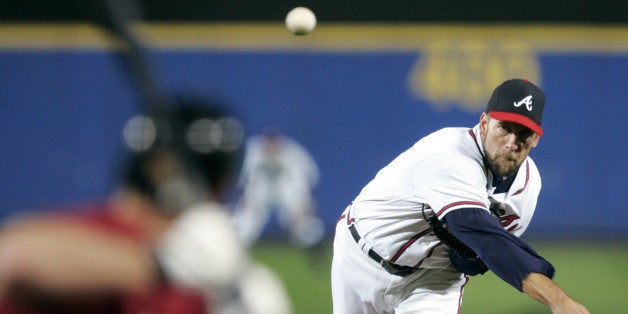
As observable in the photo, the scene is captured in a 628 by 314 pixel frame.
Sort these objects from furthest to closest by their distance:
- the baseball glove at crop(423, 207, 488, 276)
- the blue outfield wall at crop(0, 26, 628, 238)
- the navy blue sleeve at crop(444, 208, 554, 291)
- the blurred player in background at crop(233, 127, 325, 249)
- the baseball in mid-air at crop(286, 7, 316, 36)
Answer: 1. the blue outfield wall at crop(0, 26, 628, 238)
2. the blurred player in background at crop(233, 127, 325, 249)
3. the baseball in mid-air at crop(286, 7, 316, 36)
4. the baseball glove at crop(423, 207, 488, 276)
5. the navy blue sleeve at crop(444, 208, 554, 291)

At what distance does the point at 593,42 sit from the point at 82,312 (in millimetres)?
9802

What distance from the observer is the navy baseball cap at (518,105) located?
3.63 m

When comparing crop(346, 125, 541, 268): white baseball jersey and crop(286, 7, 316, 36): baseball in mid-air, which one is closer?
crop(346, 125, 541, 268): white baseball jersey

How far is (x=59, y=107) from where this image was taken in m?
11.0

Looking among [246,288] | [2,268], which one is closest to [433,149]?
[246,288]

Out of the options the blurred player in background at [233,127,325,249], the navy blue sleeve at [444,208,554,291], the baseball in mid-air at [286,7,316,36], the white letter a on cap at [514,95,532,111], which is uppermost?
the white letter a on cap at [514,95,532,111]

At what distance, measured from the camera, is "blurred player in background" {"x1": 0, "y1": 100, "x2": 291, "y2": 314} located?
5.37 feet

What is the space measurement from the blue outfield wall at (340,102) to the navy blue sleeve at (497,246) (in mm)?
7243

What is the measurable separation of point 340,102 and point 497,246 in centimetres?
765

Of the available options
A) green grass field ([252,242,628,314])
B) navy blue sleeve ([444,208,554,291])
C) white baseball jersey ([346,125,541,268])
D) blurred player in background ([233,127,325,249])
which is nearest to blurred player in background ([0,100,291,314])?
navy blue sleeve ([444,208,554,291])

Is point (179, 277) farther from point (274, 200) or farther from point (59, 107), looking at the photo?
point (59, 107)

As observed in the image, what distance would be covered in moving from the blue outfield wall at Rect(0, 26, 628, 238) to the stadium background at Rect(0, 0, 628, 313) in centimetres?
1

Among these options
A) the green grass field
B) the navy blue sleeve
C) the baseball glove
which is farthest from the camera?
the green grass field

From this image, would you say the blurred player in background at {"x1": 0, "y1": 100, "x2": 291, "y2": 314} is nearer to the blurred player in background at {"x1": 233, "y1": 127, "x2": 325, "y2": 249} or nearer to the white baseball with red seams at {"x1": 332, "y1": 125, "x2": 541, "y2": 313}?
the white baseball with red seams at {"x1": 332, "y1": 125, "x2": 541, "y2": 313}
